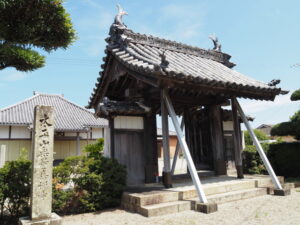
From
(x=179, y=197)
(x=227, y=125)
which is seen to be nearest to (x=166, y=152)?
(x=179, y=197)

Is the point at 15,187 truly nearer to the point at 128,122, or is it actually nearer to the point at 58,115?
the point at 128,122

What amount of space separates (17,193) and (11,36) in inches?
161

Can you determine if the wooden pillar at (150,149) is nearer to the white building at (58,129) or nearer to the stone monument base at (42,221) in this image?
the stone monument base at (42,221)

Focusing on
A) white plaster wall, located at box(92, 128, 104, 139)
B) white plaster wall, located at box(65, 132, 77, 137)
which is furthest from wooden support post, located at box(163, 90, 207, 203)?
white plaster wall, located at box(92, 128, 104, 139)

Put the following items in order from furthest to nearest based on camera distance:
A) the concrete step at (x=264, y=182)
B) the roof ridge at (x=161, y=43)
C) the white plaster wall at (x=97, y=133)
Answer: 1. the white plaster wall at (x=97, y=133)
2. the roof ridge at (x=161, y=43)
3. the concrete step at (x=264, y=182)

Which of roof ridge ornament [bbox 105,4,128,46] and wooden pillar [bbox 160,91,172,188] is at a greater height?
roof ridge ornament [bbox 105,4,128,46]

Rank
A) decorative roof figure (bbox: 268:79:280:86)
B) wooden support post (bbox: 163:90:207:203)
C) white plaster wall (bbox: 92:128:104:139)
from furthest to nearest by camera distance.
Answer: white plaster wall (bbox: 92:128:104:139) < decorative roof figure (bbox: 268:79:280:86) < wooden support post (bbox: 163:90:207:203)

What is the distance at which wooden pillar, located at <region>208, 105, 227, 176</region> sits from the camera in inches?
396

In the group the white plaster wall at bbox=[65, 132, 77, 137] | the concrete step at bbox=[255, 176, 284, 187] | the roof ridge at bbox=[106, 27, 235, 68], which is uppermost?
the roof ridge at bbox=[106, 27, 235, 68]

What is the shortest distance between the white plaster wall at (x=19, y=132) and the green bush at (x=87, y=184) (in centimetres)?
1459

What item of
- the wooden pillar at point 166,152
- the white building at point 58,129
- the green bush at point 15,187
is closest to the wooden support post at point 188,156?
the wooden pillar at point 166,152

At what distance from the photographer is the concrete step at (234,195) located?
6.58m

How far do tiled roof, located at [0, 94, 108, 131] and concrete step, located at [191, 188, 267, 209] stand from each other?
15517 millimetres

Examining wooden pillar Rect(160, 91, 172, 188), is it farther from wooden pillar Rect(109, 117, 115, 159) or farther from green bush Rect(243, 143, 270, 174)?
green bush Rect(243, 143, 270, 174)
